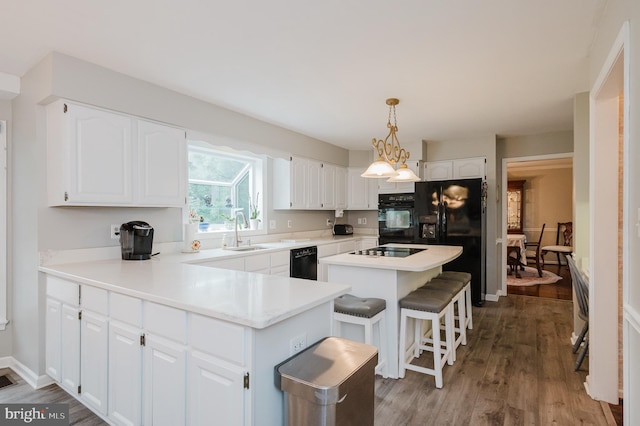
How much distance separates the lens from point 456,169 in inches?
203

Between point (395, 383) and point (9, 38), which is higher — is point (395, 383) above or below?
below

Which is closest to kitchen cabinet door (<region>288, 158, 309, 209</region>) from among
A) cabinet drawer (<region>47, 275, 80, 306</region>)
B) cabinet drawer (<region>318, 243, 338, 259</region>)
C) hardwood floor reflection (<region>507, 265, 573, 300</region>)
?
cabinet drawer (<region>318, 243, 338, 259</region>)

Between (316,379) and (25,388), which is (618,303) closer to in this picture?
(316,379)

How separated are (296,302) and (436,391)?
1.63 meters

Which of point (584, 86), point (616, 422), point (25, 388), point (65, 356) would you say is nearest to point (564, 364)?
point (616, 422)

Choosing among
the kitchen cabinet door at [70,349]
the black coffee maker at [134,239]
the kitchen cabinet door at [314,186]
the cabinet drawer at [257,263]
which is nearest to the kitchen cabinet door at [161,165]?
the black coffee maker at [134,239]

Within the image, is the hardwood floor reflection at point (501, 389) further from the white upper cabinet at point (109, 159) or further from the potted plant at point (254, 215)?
the potted plant at point (254, 215)

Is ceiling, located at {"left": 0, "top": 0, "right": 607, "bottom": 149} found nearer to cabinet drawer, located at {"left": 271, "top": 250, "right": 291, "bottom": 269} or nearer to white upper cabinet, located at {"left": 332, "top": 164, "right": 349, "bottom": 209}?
cabinet drawer, located at {"left": 271, "top": 250, "right": 291, "bottom": 269}

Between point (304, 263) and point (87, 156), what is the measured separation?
2579 mm

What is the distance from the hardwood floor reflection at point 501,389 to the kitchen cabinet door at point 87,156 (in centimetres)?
250

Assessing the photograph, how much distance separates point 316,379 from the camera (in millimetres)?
1271

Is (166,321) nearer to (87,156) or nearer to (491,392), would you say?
(87,156)

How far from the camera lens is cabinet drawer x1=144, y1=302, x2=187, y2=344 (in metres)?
1.54

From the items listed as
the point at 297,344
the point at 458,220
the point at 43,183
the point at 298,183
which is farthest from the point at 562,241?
the point at 43,183
